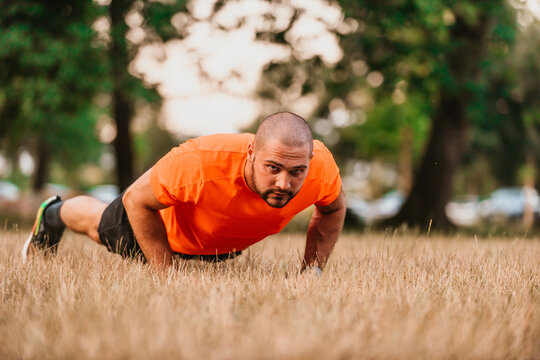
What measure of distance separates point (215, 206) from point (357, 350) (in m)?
1.99

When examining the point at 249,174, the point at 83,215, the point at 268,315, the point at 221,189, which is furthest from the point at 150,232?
the point at 268,315

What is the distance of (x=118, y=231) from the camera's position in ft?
14.7

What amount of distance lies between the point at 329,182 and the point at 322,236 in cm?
62

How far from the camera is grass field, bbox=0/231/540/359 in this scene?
6.98 ft

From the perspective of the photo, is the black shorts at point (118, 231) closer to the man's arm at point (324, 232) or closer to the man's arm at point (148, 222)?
the man's arm at point (148, 222)

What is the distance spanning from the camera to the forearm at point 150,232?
13.1 ft

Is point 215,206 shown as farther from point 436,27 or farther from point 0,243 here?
point 436,27

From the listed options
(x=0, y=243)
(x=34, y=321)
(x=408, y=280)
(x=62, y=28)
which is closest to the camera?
(x=34, y=321)

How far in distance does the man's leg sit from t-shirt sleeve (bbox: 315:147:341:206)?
213 centimetres

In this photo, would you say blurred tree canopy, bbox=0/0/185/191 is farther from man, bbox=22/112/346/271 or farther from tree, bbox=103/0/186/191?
man, bbox=22/112/346/271

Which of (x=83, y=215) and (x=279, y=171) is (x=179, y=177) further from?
(x=83, y=215)

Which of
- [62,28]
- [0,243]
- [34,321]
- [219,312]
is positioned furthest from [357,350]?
[62,28]

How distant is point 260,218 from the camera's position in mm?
3910

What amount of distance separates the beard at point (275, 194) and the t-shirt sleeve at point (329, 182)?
55 cm
